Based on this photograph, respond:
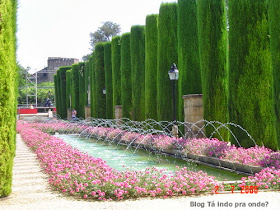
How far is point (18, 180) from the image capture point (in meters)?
7.44

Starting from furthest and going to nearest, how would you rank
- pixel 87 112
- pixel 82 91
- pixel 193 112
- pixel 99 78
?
pixel 82 91, pixel 87 112, pixel 99 78, pixel 193 112

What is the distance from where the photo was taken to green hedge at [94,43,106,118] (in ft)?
88.0

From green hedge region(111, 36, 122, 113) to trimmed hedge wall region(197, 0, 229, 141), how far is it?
1052 centimetres

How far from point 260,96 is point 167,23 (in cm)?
748

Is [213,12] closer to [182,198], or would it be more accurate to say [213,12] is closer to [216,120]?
[216,120]

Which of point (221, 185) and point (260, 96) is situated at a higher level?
point (260, 96)

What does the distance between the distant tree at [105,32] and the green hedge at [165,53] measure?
169 ft

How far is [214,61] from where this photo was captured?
1289 cm

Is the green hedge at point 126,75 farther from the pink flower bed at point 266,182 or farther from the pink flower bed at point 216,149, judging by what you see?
the pink flower bed at point 266,182

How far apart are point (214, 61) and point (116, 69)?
11.7 meters

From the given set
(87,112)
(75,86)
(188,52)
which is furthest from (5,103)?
(75,86)

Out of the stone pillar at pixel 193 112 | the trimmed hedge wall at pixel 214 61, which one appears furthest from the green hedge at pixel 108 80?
the trimmed hedge wall at pixel 214 61

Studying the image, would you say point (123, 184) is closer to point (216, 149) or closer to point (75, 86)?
point (216, 149)

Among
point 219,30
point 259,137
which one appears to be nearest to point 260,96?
point 259,137
